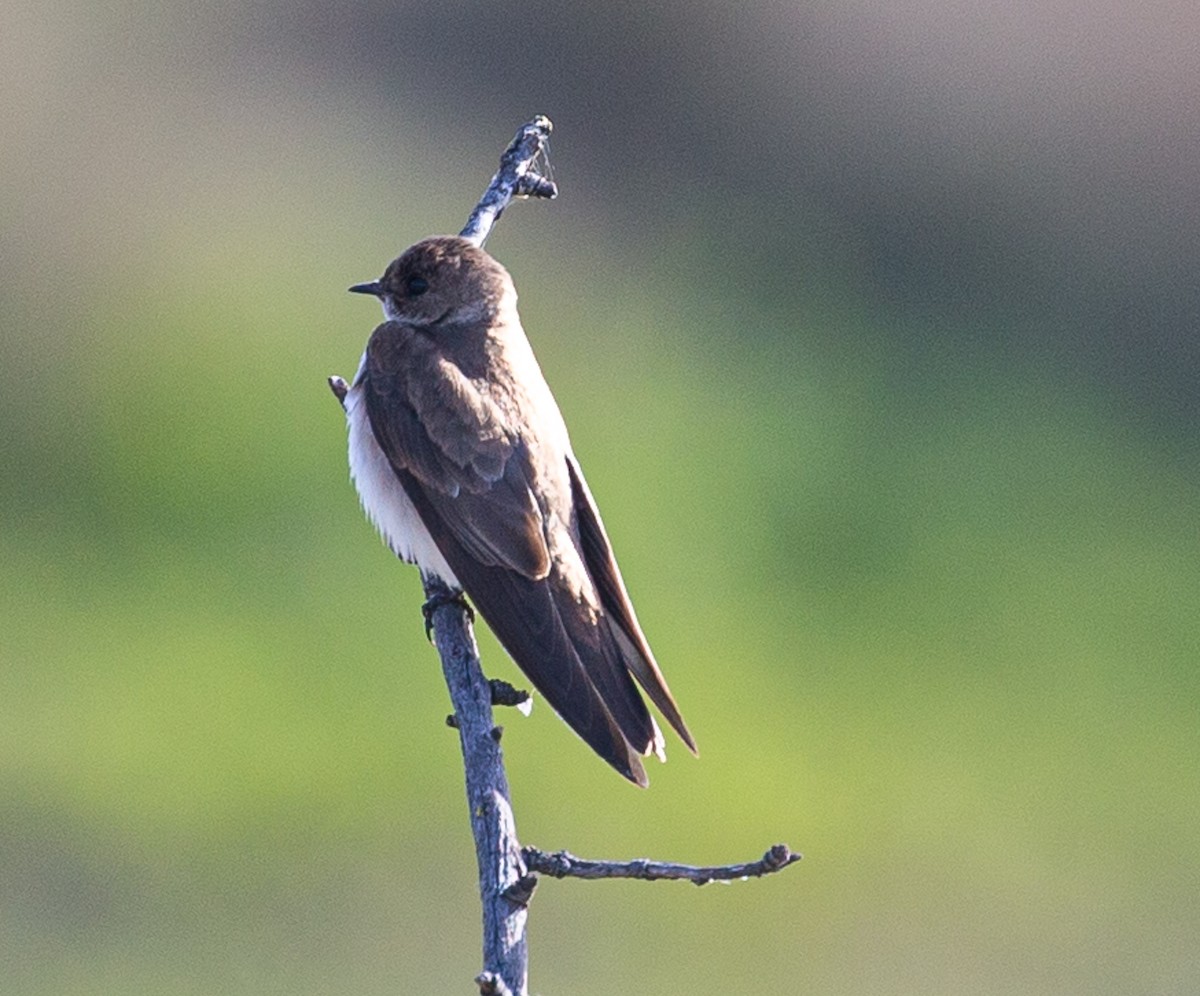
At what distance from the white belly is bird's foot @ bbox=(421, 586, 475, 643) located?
0.17 metres

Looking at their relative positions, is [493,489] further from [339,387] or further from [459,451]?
[339,387]

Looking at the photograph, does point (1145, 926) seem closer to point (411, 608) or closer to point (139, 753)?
point (411, 608)

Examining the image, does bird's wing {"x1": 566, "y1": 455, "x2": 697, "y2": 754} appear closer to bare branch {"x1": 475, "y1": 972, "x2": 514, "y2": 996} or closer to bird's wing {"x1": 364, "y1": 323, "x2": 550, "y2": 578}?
bird's wing {"x1": 364, "y1": 323, "x2": 550, "y2": 578}

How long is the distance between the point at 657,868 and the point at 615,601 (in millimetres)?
1829

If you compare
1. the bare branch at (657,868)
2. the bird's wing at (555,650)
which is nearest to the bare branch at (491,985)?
the bare branch at (657,868)

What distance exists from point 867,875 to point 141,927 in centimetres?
382

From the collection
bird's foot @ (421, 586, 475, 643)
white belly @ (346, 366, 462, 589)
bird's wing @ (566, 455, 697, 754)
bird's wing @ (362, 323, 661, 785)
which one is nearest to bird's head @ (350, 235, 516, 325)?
bird's wing @ (362, 323, 661, 785)

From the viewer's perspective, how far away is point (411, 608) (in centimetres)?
1137

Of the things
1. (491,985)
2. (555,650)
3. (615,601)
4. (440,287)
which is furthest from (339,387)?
(491,985)

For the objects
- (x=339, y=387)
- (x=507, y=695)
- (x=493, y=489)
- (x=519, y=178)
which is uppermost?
(x=519, y=178)

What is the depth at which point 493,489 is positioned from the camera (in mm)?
5102

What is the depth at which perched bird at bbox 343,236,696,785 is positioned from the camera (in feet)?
15.8

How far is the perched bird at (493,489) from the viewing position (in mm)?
4812

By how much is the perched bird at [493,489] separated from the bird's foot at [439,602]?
0.03 meters
